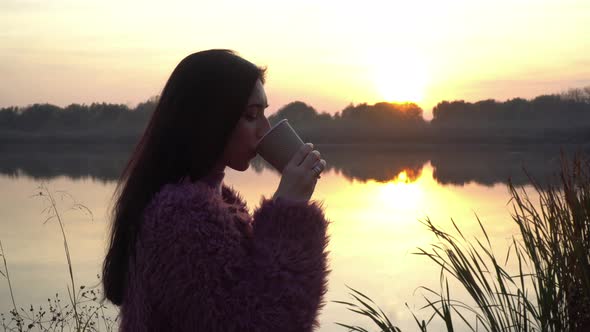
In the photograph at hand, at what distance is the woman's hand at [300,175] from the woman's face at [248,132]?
0.27ft

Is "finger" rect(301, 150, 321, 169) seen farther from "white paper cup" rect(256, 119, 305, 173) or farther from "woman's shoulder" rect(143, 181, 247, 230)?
"woman's shoulder" rect(143, 181, 247, 230)

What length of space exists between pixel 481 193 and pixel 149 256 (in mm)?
18683

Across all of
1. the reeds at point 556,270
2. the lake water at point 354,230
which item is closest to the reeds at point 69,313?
the lake water at point 354,230

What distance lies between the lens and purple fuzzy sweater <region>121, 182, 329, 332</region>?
3.81 feet

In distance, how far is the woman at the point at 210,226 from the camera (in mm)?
1165

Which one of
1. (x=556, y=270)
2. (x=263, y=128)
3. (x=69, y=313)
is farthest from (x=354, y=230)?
(x=263, y=128)

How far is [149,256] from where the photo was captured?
1190mm

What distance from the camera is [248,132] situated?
1304 millimetres

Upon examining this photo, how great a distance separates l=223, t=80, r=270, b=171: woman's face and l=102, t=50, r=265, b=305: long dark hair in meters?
0.02

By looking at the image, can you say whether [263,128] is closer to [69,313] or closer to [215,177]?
[215,177]

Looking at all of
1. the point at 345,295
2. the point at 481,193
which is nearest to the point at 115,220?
the point at 345,295

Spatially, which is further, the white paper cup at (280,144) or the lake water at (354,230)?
the lake water at (354,230)

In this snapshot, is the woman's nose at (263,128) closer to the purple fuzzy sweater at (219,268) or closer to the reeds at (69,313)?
the purple fuzzy sweater at (219,268)

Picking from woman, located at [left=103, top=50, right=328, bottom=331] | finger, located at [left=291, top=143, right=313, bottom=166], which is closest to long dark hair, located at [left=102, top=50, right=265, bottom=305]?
woman, located at [left=103, top=50, right=328, bottom=331]
